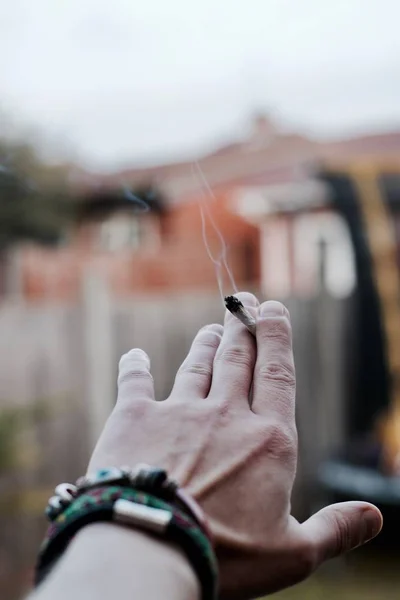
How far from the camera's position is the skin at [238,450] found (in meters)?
0.59

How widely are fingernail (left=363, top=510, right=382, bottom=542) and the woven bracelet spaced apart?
160 millimetres

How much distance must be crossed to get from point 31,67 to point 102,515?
1645mm

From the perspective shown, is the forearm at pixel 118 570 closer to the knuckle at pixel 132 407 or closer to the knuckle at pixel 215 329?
the knuckle at pixel 132 407

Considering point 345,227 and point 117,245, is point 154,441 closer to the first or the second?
point 345,227

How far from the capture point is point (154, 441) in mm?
610

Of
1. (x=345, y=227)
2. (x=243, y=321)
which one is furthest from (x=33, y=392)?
(x=243, y=321)

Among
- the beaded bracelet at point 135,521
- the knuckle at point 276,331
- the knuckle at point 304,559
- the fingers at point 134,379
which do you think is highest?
the knuckle at point 276,331

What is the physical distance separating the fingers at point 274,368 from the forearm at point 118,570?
151 mm

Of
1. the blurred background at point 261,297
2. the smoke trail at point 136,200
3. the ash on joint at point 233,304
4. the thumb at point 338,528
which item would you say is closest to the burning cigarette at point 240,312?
the ash on joint at point 233,304

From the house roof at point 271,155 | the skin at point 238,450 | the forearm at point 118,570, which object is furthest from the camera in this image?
the house roof at point 271,155

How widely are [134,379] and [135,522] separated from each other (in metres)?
0.15

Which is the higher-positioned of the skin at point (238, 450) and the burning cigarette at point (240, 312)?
the burning cigarette at point (240, 312)

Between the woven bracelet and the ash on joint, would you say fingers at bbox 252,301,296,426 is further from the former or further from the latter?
the woven bracelet

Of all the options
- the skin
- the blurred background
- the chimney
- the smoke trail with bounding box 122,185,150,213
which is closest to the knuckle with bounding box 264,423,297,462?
the skin
